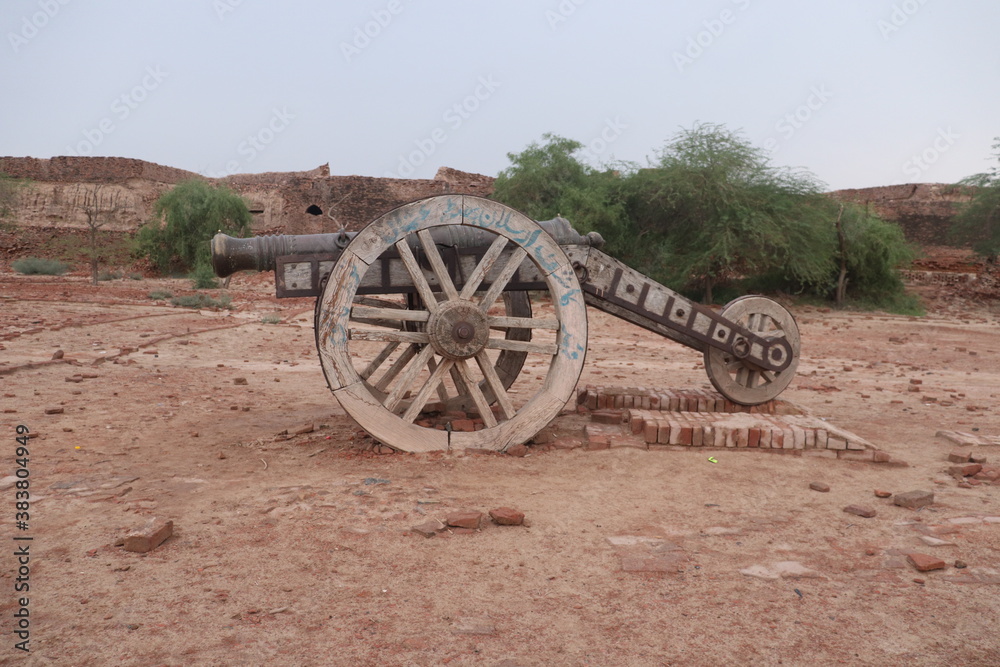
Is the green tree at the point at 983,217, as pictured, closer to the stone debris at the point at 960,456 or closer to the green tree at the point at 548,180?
the green tree at the point at 548,180

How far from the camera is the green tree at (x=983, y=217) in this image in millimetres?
22188

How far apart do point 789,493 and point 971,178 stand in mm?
25504

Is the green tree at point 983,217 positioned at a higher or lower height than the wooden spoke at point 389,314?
higher

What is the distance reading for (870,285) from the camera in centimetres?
1933

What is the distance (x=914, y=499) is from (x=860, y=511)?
0.36 meters

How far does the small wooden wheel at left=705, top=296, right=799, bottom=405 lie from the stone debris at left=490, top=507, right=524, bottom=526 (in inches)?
114

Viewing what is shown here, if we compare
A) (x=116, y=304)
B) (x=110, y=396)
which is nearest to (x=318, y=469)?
(x=110, y=396)

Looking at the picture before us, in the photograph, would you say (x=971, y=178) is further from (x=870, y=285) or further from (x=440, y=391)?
(x=440, y=391)

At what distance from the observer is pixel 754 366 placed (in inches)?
220

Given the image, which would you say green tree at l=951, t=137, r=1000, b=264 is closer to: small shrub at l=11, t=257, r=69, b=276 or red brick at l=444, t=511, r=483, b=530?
red brick at l=444, t=511, r=483, b=530

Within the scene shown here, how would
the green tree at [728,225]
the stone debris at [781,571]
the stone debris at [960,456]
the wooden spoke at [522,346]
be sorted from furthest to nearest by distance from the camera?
1. the green tree at [728,225]
2. the stone debris at [960,456]
3. the wooden spoke at [522,346]
4. the stone debris at [781,571]

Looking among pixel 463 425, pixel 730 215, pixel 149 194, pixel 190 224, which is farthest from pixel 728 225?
pixel 149 194

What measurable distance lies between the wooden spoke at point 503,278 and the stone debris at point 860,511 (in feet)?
7.49

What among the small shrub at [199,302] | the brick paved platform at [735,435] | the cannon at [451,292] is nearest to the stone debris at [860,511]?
the brick paved platform at [735,435]
